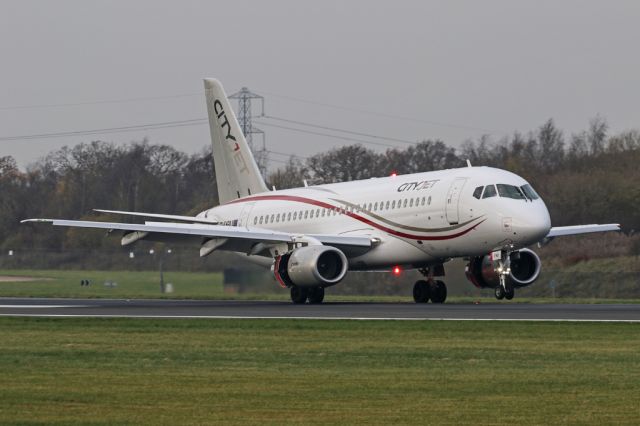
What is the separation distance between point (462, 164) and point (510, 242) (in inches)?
1877

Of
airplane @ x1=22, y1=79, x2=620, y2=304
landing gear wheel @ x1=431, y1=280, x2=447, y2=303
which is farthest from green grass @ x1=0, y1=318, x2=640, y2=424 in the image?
landing gear wheel @ x1=431, y1=280, x2=447, y2=303

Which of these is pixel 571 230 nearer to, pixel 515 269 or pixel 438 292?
pixel 515 269

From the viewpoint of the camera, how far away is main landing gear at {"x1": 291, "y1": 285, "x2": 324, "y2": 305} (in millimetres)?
43531

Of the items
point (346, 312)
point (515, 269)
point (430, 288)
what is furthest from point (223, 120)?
point (346, 312)

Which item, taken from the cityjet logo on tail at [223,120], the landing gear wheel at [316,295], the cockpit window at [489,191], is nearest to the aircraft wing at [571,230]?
the cockpit window at [489,191]

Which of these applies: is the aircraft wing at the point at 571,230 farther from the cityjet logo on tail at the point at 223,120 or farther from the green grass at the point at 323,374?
the green grass at the point at 323,374

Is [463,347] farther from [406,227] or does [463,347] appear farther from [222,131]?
[222,131]

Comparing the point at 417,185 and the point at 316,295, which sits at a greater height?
the point at 417,185

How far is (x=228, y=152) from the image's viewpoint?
54625 millimetres

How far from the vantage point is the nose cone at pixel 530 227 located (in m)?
40.1

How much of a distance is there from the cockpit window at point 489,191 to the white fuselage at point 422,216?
0.42 ft

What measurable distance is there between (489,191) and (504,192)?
44 centimetres

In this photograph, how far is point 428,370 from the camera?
20.0 meters

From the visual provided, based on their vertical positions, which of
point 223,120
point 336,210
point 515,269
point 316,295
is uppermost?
point 223,120
